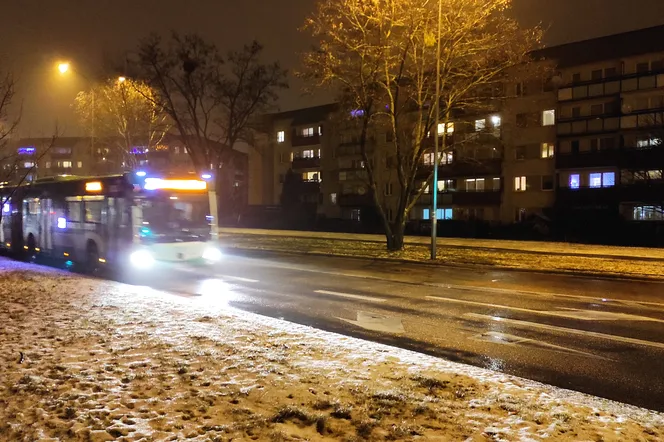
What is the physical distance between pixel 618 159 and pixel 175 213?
36.2m

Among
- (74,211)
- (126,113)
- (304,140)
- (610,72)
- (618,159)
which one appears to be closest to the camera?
(74,211)

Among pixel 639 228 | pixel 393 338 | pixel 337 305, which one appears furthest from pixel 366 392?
pixel 639 228

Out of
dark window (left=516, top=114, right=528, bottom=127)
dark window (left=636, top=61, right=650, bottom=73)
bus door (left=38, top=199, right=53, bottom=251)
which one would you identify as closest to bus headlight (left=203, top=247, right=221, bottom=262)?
bus door (left=38, top=199, right=53, bottom=251)

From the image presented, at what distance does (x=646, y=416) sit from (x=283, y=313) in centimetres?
653

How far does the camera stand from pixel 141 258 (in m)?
14.5

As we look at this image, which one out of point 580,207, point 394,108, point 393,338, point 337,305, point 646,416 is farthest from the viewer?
point 580,207

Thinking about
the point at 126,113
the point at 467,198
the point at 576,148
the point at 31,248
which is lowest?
the point at 31,248

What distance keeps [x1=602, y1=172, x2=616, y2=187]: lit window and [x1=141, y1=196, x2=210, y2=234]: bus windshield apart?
116ft

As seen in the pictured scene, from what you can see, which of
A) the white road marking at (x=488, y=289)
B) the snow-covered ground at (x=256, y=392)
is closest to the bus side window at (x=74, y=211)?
the white road marking at (x=488, y=289)

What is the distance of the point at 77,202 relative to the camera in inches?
655

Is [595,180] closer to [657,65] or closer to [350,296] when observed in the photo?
[657,65]

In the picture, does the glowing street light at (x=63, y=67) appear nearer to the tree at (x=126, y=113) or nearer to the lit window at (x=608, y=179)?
the tree at (x=126, y=113)

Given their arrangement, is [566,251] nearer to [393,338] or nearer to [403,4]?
[403,4]

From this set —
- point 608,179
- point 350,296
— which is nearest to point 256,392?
point 350,296
